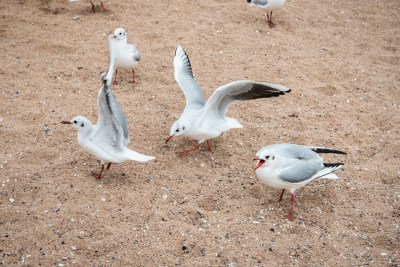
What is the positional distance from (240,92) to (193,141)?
39.9 inches

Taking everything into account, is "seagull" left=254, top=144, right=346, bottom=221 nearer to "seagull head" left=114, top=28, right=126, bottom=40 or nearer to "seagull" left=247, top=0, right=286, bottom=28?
"seagull head" left=114, top=28, right=126, bottom=40

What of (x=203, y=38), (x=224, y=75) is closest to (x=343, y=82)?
(x=224, y=75)

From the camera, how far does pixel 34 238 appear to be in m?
3.09

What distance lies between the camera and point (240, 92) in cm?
395

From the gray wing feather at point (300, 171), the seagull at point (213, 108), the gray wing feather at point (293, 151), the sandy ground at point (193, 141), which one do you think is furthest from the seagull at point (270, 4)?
the gray wing feather at point (300, 171)

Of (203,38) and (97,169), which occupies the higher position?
(203,38)

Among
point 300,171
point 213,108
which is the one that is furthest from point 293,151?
point 213,108

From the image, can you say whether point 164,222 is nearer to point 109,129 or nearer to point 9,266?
point 109,129

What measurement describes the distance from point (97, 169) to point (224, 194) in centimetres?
129

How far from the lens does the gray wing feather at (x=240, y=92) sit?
12.2 ft

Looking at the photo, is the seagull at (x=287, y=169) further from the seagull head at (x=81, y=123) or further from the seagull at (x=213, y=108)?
the seagull head at (x=81, y=123)

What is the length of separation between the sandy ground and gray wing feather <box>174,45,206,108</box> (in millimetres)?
430

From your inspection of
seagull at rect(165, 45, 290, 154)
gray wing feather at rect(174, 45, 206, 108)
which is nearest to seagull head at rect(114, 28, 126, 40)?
gray wing feather at rect(174, 45, 206, 108)

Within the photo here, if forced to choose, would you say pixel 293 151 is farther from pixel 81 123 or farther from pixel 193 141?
pixel 81 123
